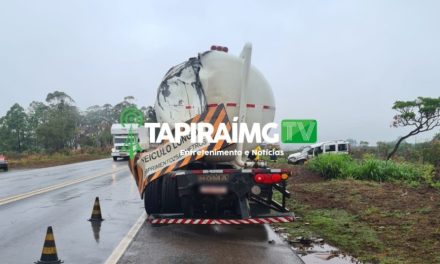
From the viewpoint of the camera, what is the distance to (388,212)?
9914 millimetres

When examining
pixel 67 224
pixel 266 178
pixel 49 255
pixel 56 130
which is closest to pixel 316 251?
pixel 266 178

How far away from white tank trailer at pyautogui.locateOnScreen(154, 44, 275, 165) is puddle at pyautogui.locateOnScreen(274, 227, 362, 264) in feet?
5.50

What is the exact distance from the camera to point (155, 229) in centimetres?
898

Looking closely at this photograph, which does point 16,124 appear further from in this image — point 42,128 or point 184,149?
point 184,149

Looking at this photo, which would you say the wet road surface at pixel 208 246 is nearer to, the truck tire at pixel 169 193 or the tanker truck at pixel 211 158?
the tanker truck at pixel 211 158

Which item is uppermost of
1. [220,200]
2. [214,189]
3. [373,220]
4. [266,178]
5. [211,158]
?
[211,158]

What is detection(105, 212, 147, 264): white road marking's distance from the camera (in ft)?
21.8

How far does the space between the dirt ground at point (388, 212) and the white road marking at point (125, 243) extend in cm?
333

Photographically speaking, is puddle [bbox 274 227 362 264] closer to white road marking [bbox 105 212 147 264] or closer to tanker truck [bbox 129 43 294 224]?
tanker truck [bbox 129 43 294 224]

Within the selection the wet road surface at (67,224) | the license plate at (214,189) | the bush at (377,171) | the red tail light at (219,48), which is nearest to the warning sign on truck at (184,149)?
the license plate at (214,189)

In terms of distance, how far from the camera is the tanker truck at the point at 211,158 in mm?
7777

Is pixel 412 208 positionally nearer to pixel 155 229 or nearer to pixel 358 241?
pixel 358 241

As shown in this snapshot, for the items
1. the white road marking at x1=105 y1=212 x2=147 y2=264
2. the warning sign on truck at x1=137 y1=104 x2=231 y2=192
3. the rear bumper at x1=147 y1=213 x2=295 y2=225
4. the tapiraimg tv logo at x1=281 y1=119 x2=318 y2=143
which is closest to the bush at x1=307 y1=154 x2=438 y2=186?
the tapiraimg tv logo at x1=281 y1=119 x2=318 y2=143

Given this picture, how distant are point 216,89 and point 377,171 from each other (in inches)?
388
